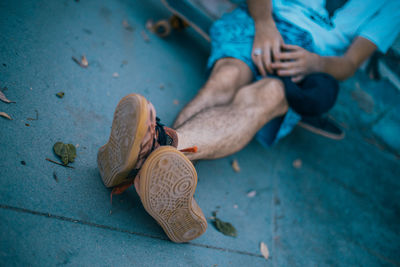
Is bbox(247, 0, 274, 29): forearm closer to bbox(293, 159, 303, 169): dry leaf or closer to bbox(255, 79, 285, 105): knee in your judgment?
bbox(255, 79, 285, 105): knee

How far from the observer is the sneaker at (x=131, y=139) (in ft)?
2.72

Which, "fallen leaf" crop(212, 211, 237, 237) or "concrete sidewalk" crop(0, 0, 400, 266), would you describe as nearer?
"concrete sidewalk" crop(0, 0, 400, 266)

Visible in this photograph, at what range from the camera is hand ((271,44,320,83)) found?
152 centimetres

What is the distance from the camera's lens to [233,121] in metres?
1.25

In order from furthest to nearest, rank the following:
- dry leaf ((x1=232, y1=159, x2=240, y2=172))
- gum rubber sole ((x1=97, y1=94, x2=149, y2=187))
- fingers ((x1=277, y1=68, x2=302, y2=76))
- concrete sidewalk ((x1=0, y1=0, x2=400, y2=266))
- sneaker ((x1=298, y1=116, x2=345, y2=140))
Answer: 1. sneaker ((x1=298, y1=116, x2=345, y2=140))
2. dry leaf ((x1=232, y1=159, x2=240, y2=172))
3. fingers ((x1=277, y1=68, x2=302, y2=76))
4. concrete sidewalk ((x1=0, y1=0, x2=400, y2=266))
5. gum rubber sole ((x1=97, y1=94, x2=149, y2=187))

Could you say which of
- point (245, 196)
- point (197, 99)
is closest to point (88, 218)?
point (197, 99)

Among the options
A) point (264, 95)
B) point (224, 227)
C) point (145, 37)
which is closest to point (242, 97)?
point (264, 95)

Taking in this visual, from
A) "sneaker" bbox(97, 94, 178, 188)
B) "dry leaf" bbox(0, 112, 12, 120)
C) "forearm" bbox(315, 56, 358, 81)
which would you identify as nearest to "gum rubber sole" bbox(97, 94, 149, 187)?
"sneaker" bbox(97, 94, 178, 188)

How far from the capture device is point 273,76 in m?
1.60

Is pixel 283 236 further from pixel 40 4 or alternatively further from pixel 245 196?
pixel 40 4

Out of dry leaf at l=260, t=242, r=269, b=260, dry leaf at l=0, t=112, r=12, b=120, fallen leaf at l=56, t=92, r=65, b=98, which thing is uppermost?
fallen leaf at l=56, t=92, r=65, b=98

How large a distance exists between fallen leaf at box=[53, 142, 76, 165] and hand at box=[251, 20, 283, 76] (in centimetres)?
→ 113

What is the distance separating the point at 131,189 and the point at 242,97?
730 millimetres

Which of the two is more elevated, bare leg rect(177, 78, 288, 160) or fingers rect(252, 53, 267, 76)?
fingers rect(252, 53, 267, 76)
